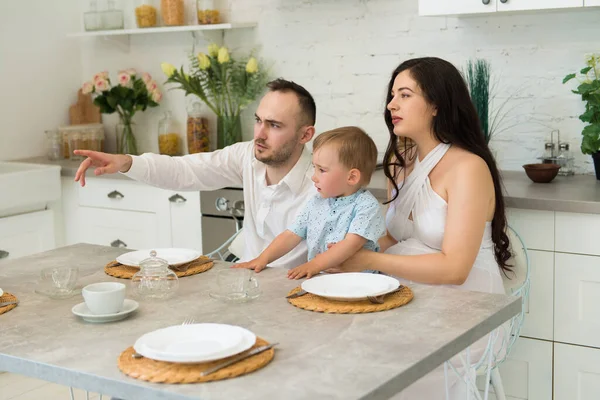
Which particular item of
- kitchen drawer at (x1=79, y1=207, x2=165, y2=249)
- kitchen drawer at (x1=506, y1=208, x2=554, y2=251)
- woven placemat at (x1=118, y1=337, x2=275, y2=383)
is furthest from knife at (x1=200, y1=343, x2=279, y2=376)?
kitchen drawer at (x1=79, y1=207, x2=165, y2=249)

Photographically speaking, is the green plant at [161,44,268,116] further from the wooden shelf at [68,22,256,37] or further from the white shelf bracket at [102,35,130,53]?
the white shelf bracket at [102,35,130,53]

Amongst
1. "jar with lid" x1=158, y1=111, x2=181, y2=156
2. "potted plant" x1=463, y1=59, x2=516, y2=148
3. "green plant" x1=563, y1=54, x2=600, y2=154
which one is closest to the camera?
"green plant" x1=563, y1=54, x2=600, y2=154

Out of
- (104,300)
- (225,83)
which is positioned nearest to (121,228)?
(225,83)

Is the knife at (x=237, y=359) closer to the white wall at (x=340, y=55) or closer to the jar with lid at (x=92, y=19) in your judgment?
the white wall at (x=340, y=55)

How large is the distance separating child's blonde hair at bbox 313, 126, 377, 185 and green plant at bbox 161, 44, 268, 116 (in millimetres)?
1782

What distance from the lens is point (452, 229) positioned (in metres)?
2.44

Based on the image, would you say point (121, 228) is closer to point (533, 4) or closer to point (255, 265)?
point (255, 265)

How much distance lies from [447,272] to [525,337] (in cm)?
82

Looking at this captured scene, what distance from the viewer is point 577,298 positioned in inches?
116

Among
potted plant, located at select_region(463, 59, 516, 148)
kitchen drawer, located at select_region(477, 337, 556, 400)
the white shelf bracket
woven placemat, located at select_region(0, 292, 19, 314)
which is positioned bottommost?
kitchen drawer, located at select_region(477, 337, 556, 400)

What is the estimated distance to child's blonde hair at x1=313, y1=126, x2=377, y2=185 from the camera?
248 centimetres

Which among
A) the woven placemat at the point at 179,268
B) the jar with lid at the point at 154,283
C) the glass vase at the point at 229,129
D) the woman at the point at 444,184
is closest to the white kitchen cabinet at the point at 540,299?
the woman at the point at 444,184

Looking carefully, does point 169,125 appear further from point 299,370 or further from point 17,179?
point 299,370

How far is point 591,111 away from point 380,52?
1075mm
